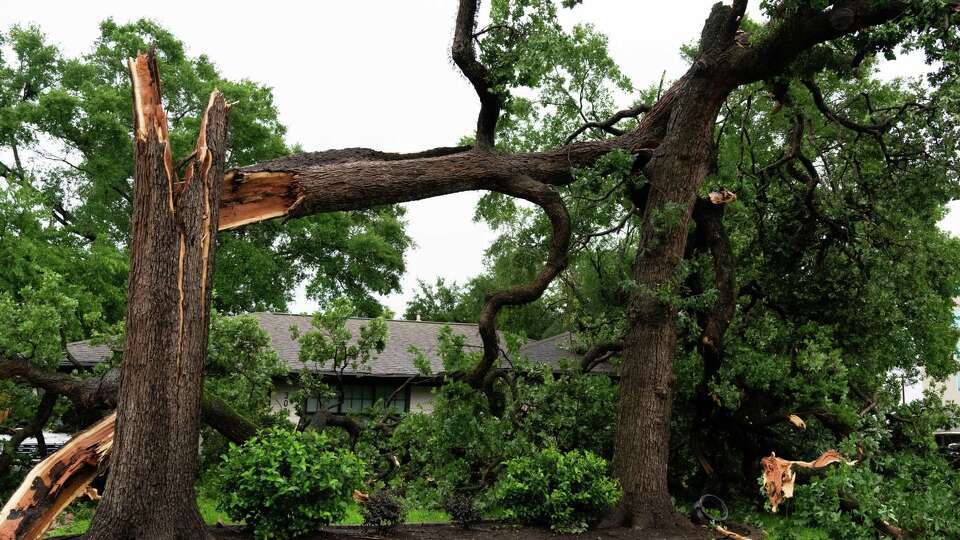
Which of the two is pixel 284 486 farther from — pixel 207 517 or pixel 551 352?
pixel 551 352

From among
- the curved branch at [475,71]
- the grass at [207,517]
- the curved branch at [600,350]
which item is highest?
the curved branch at [475,71]

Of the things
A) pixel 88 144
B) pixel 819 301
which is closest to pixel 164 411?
pixel 819 301

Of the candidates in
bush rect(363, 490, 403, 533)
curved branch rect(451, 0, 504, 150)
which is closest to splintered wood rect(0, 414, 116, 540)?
bush rect(363, 490, 403, 533)

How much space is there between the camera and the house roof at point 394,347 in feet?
55.9

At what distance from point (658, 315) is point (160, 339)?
5.24 m

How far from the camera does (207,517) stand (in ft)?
31.6

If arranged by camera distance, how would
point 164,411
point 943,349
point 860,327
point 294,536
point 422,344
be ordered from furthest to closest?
point 422,344 → point 943,349 → point 860,327 → point 294,536 → point 164,411

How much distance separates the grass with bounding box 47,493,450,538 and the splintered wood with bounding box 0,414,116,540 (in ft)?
3.57

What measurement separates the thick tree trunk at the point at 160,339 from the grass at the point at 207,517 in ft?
5.24

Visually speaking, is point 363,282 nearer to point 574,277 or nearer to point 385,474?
point 574,277

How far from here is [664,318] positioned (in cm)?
884

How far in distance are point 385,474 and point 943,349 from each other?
14637 millimetres

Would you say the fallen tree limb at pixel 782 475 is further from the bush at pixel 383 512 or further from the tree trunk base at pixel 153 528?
the tree trunk base at pixel 153 528

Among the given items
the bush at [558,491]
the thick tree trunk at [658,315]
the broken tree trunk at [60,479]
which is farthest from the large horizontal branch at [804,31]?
the broken tree trunk at [60,479]
